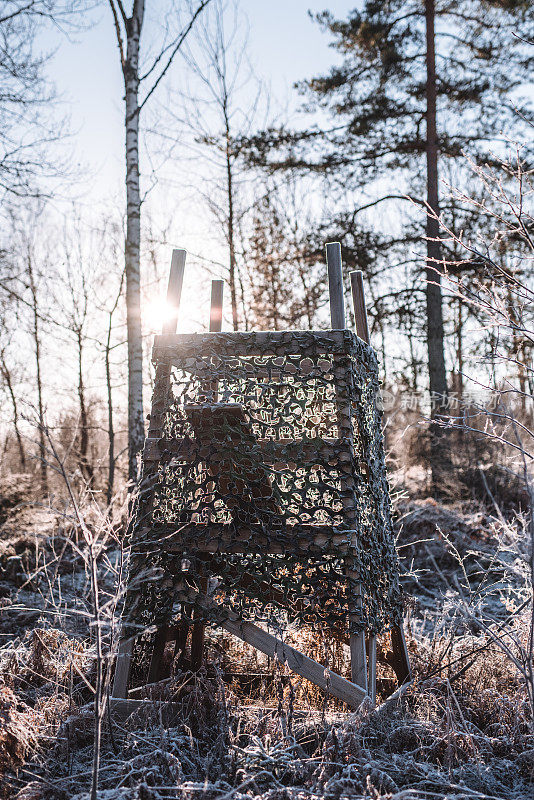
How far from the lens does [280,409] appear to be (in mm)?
4359

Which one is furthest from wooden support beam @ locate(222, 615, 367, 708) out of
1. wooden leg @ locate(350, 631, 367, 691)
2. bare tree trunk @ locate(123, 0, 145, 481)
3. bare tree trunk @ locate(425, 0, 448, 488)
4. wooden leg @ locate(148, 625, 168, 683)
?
bare tree trunk @ locate(425, 0, 448, 488)

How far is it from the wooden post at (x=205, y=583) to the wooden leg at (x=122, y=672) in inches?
21.3

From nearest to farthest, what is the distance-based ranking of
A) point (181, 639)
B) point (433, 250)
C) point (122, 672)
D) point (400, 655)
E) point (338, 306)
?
point (122, 672), point (338, 306), point (400, 655), point (181, 639), point (433, 250)

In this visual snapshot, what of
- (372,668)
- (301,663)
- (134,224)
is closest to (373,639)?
(372,668)

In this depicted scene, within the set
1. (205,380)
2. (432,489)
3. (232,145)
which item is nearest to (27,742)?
(205,380)

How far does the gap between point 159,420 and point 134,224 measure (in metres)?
4.69

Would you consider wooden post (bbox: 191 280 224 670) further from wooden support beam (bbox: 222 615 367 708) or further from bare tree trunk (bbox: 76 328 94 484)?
bare tree trunk (bbox: 76 328 94 484)

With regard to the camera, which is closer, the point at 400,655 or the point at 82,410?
the point at 400,655

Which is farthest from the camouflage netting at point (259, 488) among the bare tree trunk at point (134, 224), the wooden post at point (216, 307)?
the bare tree trunk at point (134, 224)

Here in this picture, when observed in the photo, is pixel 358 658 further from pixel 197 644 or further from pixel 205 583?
pixel 197 644

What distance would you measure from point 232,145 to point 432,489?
27.4ft

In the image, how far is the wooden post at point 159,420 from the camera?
419cm

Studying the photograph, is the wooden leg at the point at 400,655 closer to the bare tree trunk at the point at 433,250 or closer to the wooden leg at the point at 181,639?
the wooden leg at the point at 181,639

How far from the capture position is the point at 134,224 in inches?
331
